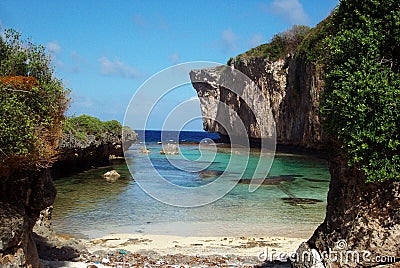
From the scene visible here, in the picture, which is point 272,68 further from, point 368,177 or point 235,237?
point 368,177

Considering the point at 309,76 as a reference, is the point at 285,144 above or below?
below

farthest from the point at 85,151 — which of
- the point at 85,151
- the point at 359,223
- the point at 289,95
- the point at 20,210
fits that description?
the point at 359,223

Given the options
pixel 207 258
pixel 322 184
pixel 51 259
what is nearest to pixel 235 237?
pixel 207 258

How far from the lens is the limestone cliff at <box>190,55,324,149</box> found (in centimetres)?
3556

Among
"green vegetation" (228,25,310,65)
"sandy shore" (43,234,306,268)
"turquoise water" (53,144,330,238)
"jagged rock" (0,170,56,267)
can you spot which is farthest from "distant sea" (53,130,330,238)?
"green vegetation" (228,25,310,65)

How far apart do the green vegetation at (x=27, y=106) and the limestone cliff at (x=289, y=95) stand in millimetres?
26823

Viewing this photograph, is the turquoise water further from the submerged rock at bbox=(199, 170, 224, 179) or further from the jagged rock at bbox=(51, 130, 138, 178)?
the submerged rock at bbox=(199, 170, 224, 179)

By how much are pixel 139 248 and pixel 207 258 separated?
2.10 metres

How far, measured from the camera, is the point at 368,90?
5.14 m

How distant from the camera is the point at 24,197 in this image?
6.23 metres

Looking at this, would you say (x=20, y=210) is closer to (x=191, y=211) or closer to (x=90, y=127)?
(x=191, y=211)

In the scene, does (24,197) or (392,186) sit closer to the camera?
(392,186)

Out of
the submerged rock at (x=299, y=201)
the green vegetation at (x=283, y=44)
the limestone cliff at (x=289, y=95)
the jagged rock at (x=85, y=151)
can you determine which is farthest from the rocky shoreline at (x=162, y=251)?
the green vegetation at (x=283, y=44)

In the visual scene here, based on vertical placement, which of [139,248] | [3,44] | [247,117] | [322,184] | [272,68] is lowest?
[139,248]
